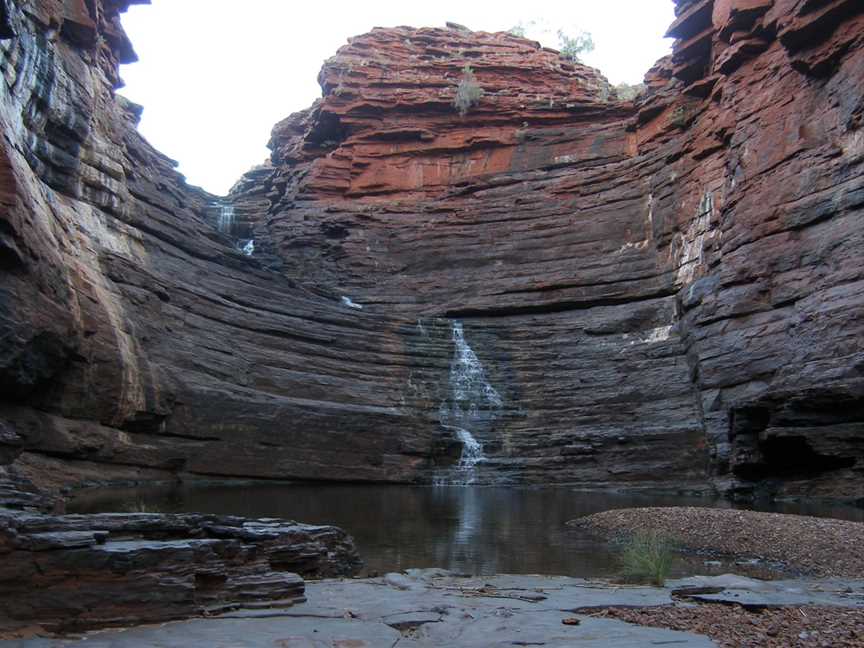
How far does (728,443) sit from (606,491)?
14.1 feet

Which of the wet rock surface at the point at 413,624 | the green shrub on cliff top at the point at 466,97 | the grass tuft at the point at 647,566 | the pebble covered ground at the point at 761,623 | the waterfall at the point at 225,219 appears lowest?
the wet rock surface at the point at 413,624

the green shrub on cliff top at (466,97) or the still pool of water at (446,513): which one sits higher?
the green shrub on cliff top at (466,97)

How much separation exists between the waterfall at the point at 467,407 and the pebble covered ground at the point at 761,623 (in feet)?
67.7

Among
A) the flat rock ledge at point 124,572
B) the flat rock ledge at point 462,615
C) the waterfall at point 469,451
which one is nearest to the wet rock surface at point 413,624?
the flat rock ledge at point 462,615

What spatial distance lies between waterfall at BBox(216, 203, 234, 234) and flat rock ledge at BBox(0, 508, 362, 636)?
37693 millimetres

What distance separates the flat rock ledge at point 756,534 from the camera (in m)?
11.5

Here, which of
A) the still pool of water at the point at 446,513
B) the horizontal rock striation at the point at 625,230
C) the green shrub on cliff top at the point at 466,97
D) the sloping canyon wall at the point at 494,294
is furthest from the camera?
the green shrub on cliff top at the point at 466,97

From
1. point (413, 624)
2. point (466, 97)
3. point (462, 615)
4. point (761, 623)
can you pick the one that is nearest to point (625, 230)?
point (466, 97)

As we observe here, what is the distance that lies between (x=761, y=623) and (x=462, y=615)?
2478mm

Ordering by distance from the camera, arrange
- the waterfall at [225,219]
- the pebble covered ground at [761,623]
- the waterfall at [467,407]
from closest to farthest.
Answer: the pebble covered ground at [761,623] < the waterfall at [467,407] < the waterfall at [225,219]

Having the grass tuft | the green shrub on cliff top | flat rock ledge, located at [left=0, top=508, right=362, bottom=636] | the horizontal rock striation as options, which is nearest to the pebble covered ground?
the grass tuft

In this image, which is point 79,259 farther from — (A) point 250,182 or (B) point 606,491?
(A) point 250,182

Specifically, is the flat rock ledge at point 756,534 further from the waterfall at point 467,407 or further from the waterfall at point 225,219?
the waterfall at point 225,219

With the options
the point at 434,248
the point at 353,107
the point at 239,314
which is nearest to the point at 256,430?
the point at 239,314
